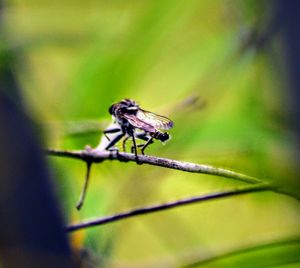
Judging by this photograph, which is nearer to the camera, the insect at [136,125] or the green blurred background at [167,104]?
the insect at [136,125]

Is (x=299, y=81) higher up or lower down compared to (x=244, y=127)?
lower down

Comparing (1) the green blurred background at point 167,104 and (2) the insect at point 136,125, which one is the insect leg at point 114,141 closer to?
(2) the insect at point 136,125

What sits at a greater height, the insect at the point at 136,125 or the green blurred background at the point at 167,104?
the green blurred background at the point at 167,104

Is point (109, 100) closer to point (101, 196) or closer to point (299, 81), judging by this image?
point (101, 196)

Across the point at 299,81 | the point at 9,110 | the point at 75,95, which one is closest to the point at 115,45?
the point at 75,95

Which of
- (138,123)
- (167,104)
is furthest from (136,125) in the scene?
(167,104)

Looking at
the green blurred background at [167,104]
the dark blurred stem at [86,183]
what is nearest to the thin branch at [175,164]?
the dark blurred stem at [86,183]
